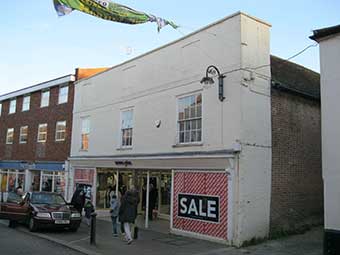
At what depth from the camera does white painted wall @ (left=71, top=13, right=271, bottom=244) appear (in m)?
11.8

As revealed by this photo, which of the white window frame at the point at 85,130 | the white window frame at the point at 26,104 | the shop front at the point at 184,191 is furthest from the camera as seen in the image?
the white window frame at the point at 26,104

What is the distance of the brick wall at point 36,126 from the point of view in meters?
22.2

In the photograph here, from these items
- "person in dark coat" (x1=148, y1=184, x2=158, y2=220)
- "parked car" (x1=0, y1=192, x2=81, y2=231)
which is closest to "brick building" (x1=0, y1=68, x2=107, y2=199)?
"parked car" (x1=0, y1=192, x2=81, y2=231)

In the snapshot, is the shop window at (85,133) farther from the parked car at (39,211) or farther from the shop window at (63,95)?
the parked car at (39,211)

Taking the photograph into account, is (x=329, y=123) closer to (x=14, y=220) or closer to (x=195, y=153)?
(x=195, y=153)

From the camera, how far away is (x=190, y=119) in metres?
13.8

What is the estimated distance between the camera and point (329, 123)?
9586mm

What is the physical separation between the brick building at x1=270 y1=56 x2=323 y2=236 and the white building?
306 centimetres

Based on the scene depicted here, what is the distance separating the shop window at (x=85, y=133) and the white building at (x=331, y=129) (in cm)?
1271

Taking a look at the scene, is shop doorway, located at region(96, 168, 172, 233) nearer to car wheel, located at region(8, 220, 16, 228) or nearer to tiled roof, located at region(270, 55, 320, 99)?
car wheel, located at region(8, 220, 16, 228)

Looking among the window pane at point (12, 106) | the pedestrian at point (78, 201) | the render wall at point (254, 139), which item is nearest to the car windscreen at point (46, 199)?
the pedestrian at point (78, 201)

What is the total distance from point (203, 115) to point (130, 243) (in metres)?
4.66

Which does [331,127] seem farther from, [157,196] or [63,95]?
[63,95]

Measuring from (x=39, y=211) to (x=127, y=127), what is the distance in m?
5.02
